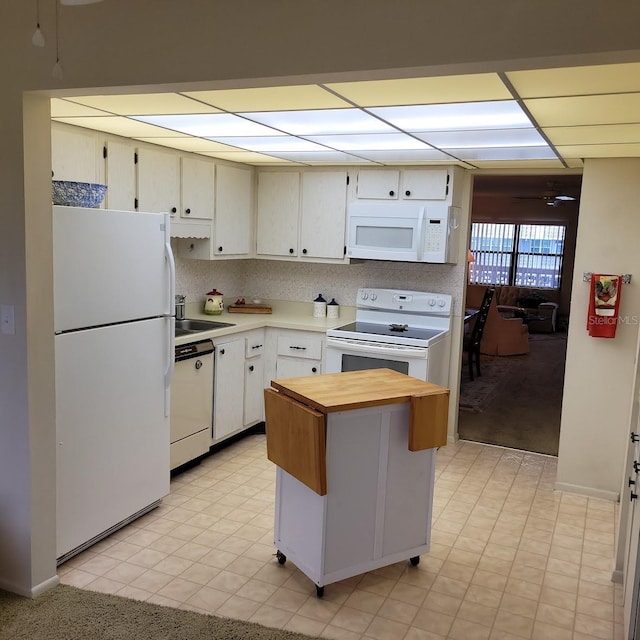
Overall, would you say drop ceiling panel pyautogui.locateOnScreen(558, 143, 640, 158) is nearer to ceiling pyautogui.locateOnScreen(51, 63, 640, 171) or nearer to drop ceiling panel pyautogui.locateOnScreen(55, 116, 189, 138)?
ceiling pyautogui.locateOnScreen(51, 63, 640, 171)

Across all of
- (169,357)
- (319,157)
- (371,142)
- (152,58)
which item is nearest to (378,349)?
(319,157)

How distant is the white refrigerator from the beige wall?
15cm

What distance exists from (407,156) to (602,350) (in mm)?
1764

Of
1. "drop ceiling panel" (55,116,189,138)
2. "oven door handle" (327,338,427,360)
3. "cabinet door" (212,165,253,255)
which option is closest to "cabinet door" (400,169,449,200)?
"oven door handle" (327,338,427,360)

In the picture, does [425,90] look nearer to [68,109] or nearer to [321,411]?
[321,411]

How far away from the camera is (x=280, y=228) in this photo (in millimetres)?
5242

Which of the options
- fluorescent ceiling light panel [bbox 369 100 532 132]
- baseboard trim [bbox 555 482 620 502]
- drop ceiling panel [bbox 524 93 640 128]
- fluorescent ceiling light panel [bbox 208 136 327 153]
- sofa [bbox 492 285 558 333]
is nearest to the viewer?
drop ceiling panel [bbox 524 93 640 128]

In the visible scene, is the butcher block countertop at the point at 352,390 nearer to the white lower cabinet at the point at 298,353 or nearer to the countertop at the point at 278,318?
the countertop at the point at 278,318

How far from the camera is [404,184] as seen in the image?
481 centimetres

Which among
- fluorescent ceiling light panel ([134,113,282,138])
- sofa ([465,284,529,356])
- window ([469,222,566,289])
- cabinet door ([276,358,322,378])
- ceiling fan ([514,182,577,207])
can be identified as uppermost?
ceiling fan ([514,182,577,207])

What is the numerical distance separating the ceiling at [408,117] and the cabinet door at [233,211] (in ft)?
1.64

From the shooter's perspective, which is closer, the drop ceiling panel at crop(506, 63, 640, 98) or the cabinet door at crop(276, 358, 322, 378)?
the drop ceiling panel at crop(506, 63, 640, 98)

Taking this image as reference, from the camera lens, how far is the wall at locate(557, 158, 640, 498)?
398cm

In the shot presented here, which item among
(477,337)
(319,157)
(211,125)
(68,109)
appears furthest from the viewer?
(477,337)
